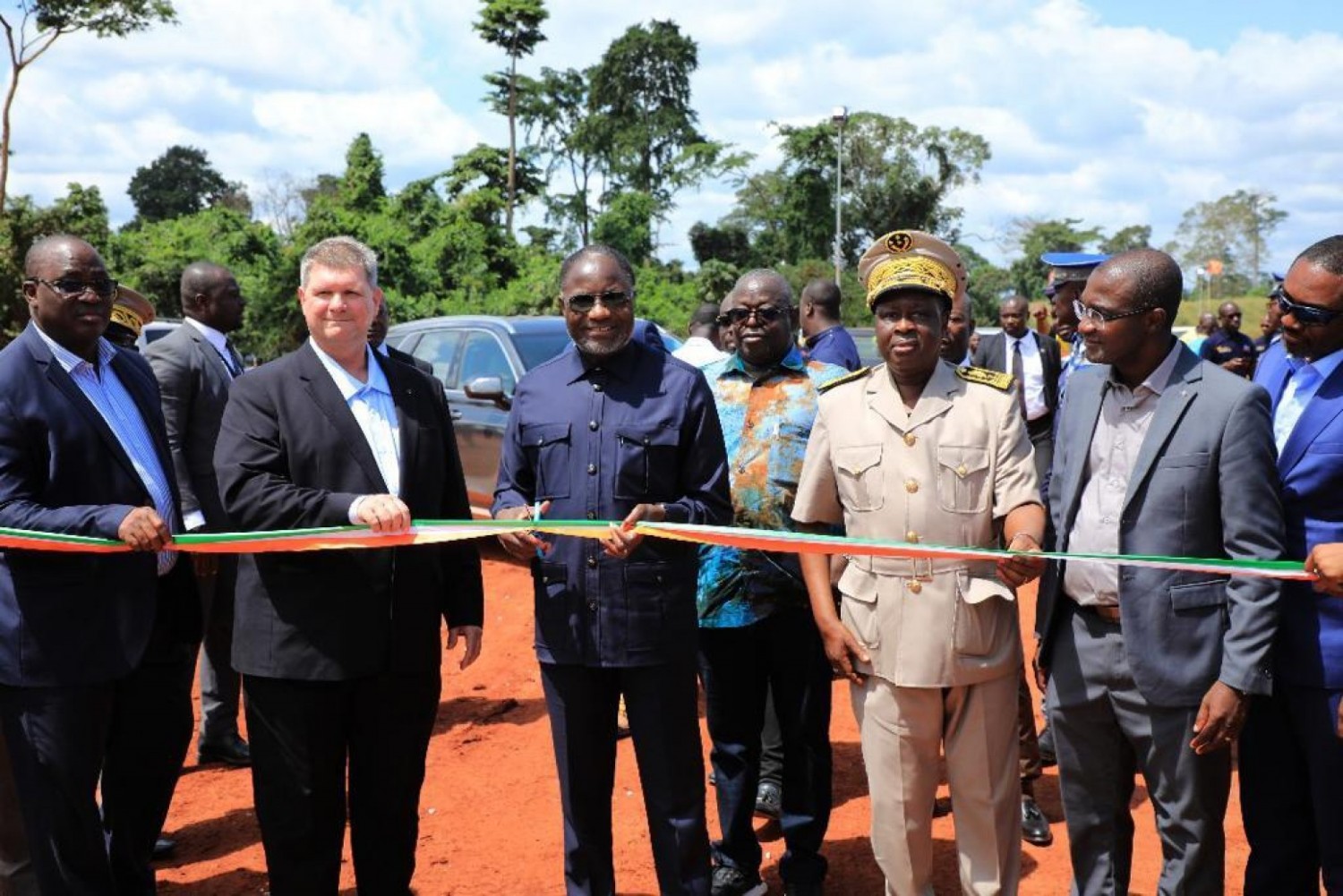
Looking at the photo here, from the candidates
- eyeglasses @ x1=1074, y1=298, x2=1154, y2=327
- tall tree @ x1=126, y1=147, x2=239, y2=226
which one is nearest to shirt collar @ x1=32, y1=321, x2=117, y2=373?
eyeglasses @ x1=1074, y1=298, x2=1154, y2=327

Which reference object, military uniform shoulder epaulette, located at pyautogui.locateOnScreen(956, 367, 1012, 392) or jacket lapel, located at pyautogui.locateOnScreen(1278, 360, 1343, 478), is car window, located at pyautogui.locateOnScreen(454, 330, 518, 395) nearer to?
military uniform shoulder epaulette, located at pyautogui.locateOnScreen(956, 367, 1012, 392)

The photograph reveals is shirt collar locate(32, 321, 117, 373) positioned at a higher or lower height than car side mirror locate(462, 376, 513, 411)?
higher

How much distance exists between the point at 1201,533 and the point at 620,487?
1691mm

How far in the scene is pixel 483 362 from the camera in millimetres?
9734

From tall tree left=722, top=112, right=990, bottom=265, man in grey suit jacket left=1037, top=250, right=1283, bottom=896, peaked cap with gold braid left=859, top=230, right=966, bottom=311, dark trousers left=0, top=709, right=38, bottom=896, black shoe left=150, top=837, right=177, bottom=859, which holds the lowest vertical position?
black shoe left=150, top=837, right=177, bottom=859

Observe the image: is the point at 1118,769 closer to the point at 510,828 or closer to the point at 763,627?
the point at 763,627

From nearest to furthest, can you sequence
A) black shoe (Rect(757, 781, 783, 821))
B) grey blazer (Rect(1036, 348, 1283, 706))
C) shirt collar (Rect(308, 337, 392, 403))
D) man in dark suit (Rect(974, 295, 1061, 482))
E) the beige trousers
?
grey blazer (Rect(1036, 348, 1283, 706)) < the beige trousers < shirt collar (Rect(308, 337, 392, 403)) < black shoe (Rect(757, 781, 783, 821)) < man in dark suit (Rect(974, 295, 1061, 482))

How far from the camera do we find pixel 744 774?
4352 millimetres

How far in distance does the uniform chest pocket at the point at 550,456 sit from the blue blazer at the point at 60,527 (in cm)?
124

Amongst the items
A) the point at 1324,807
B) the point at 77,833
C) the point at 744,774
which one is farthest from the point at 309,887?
the point at 1324,807

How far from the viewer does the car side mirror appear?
8734mm

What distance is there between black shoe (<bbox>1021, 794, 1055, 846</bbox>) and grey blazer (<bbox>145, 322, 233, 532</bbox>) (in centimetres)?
391

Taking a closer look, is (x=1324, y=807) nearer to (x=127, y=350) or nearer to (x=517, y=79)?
(x=127, y=350)

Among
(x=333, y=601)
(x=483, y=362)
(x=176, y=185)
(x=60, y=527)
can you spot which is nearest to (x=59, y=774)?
(x=60, y=527)
